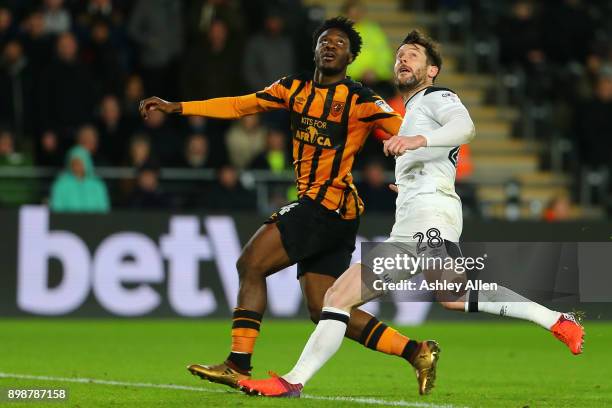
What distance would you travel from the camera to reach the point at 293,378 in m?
8.24

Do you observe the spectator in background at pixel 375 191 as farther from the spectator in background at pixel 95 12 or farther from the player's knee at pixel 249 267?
the player's knee at pixel 249 267

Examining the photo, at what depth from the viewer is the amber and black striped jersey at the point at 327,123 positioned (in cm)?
880

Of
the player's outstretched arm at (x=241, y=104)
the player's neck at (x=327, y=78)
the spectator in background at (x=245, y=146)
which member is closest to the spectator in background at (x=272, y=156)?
the spectator in background at (x=245, y=146)

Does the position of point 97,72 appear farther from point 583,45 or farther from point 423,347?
point 423,347

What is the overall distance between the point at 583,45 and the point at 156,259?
25.8 feet

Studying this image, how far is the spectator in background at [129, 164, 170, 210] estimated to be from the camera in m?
15.9

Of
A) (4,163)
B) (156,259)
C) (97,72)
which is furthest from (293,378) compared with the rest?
(97,72)

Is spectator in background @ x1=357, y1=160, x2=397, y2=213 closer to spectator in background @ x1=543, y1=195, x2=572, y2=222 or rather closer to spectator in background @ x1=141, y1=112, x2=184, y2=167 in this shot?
spectator in background @ x1=543, y1=195, x2=572, y2=222

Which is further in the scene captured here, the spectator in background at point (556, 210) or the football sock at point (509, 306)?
the spectator in background at point (556, 210)

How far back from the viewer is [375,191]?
1658 centimetres

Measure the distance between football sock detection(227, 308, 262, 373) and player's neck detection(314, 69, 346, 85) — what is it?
55.9 inches

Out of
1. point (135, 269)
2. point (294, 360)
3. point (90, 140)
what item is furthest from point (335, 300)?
point (90, 140)

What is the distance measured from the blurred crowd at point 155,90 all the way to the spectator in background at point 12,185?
13mm

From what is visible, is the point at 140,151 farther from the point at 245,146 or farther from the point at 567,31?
the point at 567,31
